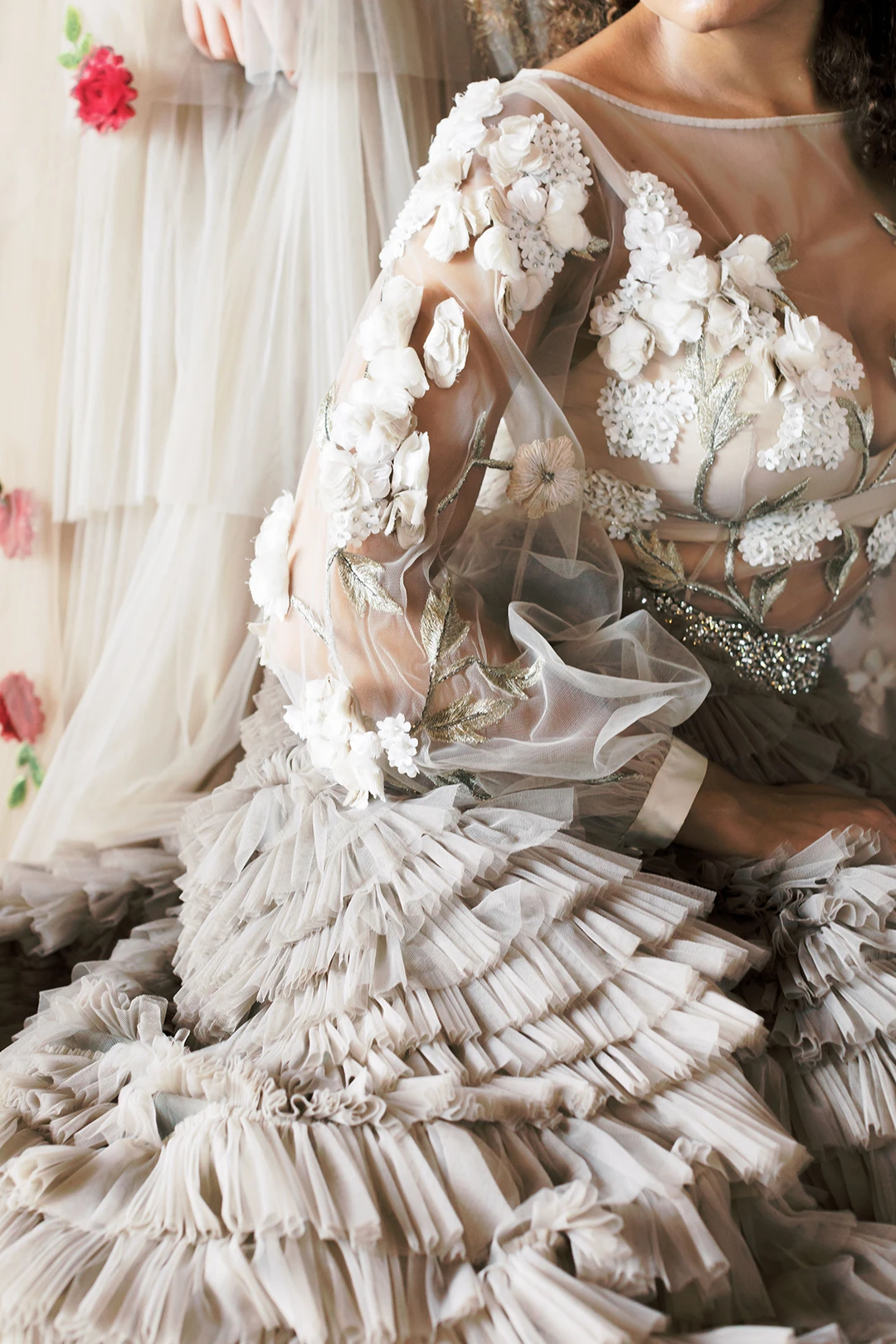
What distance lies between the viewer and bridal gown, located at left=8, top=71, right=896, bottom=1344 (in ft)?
1.83

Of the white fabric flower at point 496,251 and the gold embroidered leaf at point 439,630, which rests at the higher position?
the white fabric flower at point 496,251

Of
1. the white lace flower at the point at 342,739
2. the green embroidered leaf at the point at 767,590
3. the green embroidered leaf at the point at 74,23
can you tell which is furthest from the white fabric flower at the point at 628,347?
the green embroidered leaf at the point at 74,23

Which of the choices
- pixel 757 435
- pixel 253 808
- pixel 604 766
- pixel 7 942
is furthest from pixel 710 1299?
pixel 7 942

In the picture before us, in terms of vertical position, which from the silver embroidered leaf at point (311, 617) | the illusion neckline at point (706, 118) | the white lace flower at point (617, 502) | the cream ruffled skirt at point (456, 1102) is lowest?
the cream ruffled skirt at point (456, 1102)

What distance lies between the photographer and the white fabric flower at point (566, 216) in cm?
75

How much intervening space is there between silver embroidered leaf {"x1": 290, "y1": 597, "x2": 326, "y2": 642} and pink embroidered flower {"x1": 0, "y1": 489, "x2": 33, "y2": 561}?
1.70 ft

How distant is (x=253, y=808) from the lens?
2.79ft

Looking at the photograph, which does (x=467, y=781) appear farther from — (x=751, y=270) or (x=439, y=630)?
(x=751, y=270)

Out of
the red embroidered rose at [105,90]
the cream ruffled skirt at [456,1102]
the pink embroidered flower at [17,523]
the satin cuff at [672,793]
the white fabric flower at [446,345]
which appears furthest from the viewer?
the pink embroidered flower at [17,523]

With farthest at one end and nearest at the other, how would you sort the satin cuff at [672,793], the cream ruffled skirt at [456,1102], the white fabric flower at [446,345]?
the satin cuff at [672,793], the white fabric flower at [446,345], the cream ruffled skirt at [456,1102]

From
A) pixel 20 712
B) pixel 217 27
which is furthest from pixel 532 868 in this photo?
pixel 217 27

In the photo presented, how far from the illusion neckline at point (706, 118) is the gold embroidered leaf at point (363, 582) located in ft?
1.34

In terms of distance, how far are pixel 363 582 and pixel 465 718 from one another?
125 millimetres

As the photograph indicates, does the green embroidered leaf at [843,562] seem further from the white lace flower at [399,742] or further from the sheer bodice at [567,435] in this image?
the white lace flower at [399,742]
